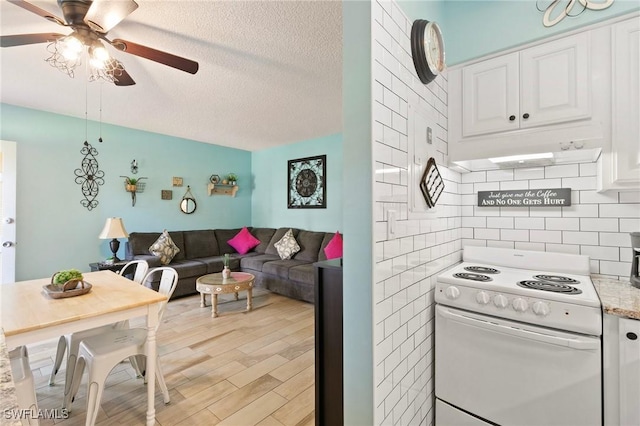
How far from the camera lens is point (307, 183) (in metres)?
5.13

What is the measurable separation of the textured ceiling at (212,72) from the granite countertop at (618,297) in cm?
212

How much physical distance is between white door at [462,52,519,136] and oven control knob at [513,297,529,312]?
0.95 m

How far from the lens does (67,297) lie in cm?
171

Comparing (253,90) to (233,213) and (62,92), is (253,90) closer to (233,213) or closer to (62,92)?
(62,92)

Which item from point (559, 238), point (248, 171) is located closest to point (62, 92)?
point (248, 171)

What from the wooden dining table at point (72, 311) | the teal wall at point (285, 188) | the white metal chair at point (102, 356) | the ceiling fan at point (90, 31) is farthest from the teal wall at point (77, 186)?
the white metal chair at point (102, 356)

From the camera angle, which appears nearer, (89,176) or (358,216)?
(358,216)

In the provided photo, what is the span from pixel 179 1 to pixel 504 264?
8.71 ft

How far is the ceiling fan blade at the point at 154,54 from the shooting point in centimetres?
179

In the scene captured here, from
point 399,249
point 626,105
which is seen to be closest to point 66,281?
point 399,249

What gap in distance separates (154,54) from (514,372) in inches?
109

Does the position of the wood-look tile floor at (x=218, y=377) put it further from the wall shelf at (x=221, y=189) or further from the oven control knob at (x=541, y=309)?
the wall shelf at (x=221, y=189)

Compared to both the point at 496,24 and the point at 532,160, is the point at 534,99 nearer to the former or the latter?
the point at 532,160

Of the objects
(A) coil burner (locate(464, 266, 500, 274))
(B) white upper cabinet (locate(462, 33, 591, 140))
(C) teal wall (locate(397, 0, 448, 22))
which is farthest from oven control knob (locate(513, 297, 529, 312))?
(C) teal wall (locate(397, 0, 448, 22))
